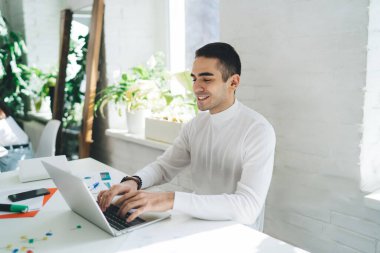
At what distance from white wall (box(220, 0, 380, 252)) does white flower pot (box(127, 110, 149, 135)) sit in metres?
1.21

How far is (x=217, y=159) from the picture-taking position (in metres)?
1.59

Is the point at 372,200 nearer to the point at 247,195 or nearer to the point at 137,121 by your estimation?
the point at 247,195

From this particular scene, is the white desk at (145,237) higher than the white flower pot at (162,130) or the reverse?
the reverse

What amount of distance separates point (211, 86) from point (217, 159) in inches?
12.9

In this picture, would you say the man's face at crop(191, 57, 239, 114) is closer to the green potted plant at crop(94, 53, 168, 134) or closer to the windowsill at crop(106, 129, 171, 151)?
the windowsill at crop(106, 129, 171, 151)

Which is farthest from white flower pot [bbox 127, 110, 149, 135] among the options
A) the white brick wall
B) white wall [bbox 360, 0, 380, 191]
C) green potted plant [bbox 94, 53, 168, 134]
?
white wall [bbox 360, 0, 380, 191]

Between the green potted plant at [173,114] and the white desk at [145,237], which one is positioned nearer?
the white desk at [145,237]

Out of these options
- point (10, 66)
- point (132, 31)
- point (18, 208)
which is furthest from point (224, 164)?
point (10, 66)

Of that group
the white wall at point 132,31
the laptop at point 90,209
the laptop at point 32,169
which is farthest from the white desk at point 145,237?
the white wall at point 132,31

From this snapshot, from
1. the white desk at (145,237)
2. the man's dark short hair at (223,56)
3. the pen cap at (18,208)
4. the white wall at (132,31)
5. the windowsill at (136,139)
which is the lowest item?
the white desk at (145,237)

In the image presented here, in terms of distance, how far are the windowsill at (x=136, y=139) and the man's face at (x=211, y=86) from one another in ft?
3.15

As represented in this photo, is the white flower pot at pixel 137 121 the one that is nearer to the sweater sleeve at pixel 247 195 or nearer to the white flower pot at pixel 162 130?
the white flower pot at pixel 162 130

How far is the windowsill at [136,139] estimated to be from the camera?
8.30 ft

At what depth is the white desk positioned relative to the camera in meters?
1.00
